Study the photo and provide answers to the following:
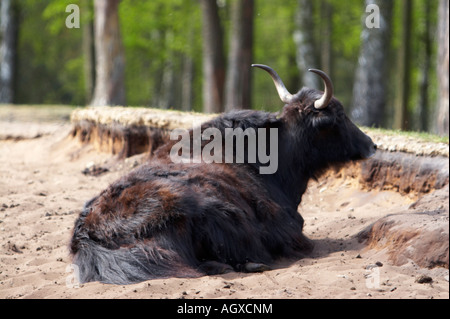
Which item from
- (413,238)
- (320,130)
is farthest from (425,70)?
(413,238)

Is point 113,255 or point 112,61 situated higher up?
point 112,61

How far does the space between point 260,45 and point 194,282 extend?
75.6ft

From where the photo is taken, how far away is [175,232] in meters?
4.57

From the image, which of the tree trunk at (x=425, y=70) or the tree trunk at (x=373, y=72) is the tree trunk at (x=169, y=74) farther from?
the tree trunk at (x=373, y=72)

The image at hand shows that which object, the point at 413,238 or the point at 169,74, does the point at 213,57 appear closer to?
the point at 413,238

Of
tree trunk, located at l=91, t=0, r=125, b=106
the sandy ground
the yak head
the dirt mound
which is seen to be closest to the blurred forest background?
tree trunk, located at l=91, t=0, r=125, b=106

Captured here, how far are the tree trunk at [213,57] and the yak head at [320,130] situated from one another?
8702 millimetres

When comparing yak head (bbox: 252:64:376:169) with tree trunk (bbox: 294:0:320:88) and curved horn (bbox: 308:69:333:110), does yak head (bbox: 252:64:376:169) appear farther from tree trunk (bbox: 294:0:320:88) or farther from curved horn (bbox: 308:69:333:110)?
tree trunk (bbox: 294:0:320:88)

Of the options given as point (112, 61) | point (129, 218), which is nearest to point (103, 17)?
point (112, 61)

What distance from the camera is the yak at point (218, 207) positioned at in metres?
4.47

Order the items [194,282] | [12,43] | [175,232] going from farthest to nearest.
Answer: [12,43]
[175,232]
[194,282]

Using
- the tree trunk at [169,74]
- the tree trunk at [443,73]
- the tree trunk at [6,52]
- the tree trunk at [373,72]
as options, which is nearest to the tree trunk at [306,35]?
the tree trunk at [373,72]

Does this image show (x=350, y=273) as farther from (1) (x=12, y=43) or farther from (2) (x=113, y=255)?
(1) (x=12, y=43)
